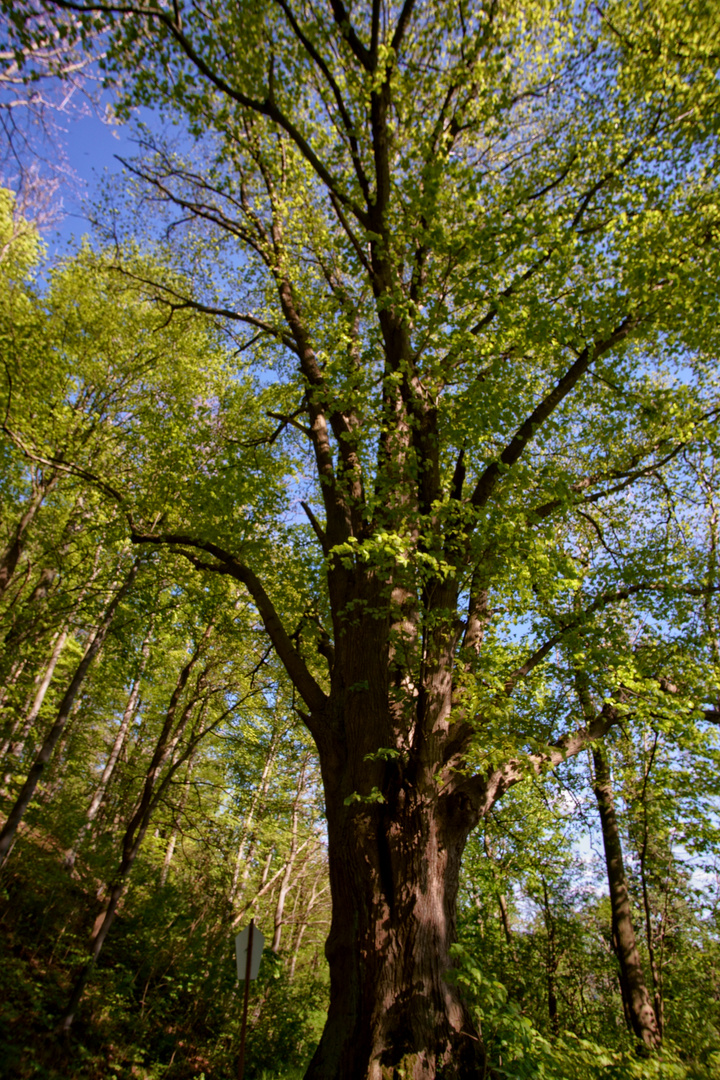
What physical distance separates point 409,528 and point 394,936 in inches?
114

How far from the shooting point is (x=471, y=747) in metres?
3.95

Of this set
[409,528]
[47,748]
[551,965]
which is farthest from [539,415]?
[551,965]

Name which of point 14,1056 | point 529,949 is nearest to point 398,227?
point 14,1056

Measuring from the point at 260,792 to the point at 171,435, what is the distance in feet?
23.7

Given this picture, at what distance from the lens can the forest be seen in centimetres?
412

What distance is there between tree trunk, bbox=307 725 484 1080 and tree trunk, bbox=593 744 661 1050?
129 inches

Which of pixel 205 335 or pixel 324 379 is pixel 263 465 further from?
pixel 205 335

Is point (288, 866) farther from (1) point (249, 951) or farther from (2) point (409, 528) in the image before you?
(2) point (409, 528)

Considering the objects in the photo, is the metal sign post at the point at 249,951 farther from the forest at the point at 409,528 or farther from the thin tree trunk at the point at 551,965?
the thin tree trunk at the point at 551,965

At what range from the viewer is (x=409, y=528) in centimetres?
466

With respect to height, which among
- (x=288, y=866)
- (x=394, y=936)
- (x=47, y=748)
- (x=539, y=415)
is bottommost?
(x=394, y=936)

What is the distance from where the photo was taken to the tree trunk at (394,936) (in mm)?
3221

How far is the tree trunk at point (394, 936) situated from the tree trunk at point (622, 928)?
3.27 meters

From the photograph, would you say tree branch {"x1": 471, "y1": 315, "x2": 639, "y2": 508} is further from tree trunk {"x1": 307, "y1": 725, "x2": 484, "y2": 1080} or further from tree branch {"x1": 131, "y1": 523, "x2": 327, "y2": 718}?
tree trunk {"x1": 307, "y1": 725, "x2": 484, "y2": 1080}
